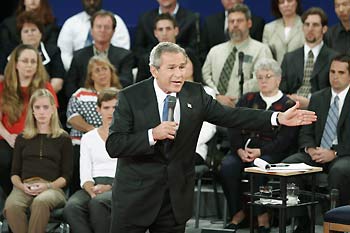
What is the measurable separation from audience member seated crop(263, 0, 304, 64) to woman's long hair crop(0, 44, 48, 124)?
95.4 inches

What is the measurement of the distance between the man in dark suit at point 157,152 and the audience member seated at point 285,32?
3927 millimetres

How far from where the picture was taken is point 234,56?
8617 mm

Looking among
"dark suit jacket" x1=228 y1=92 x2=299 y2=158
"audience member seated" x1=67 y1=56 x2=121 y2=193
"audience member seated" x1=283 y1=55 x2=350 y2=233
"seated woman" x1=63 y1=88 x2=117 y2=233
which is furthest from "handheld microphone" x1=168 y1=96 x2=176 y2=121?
"audience member seated" x1=67 y1=56 x2=121 y2=193

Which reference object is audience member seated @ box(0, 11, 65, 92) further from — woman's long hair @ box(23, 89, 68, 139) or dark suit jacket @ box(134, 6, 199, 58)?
woman's long hair @ box(23, 89, 68, 139)

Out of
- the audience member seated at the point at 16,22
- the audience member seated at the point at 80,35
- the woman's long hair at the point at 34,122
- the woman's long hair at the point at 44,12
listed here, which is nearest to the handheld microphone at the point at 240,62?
the audience member seated at the point at 80,35

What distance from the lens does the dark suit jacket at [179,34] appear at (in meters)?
9.16

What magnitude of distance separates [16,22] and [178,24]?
1.75m

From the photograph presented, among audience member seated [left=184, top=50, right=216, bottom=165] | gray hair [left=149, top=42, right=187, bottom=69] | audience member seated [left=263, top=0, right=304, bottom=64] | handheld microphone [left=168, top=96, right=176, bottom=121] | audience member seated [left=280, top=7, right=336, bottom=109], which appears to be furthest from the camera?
audience member seated [left=263, top=0, right=304, bottom=64]

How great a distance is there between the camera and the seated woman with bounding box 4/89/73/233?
23.9 feet

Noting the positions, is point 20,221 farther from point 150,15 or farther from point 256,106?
point 150,15

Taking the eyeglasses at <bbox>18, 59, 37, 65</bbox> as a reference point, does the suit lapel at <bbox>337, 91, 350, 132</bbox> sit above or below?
below

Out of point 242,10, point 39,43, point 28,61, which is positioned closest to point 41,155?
point 28,61

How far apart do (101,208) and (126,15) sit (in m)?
4.18

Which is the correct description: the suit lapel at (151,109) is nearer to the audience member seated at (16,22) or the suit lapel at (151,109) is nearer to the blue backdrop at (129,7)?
the audience member seated at (16,22)
